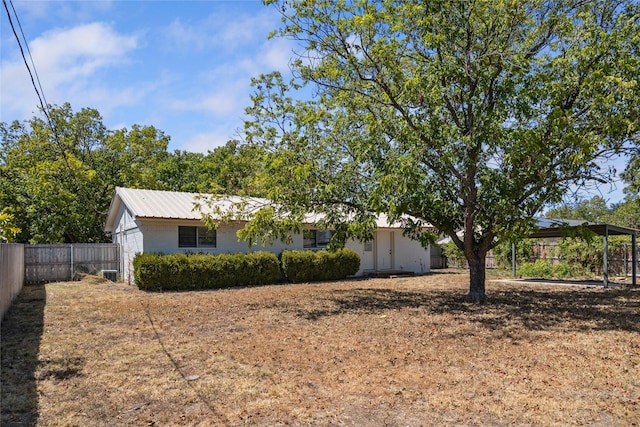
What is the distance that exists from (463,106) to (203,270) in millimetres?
9993

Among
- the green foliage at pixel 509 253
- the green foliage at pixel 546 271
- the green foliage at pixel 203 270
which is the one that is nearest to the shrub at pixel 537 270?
the green foliage at pixel 546 271

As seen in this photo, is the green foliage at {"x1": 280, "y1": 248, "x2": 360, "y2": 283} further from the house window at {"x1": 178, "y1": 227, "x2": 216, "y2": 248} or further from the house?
the house window at {"x1": 178, "y1": 227, "x2": 216, "y2": 248}

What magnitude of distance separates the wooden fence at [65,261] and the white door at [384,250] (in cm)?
1186

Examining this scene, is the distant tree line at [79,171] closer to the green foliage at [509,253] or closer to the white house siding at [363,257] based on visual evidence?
the green foliage at [509,253]

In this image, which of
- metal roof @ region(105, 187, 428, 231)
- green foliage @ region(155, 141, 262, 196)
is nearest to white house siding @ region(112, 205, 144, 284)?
metal roof @ region(105, 187, 428, 231)

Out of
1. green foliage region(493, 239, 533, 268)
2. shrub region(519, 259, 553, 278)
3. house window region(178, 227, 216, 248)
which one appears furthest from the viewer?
green foliage region(493, 239, 533, 268)

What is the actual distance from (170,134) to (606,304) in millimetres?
30966

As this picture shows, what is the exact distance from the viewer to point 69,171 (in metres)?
24.2

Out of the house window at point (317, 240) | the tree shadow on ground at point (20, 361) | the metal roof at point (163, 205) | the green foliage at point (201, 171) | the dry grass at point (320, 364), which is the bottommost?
the dry grass at point (320, 364)

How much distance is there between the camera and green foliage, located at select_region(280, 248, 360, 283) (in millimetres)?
18406

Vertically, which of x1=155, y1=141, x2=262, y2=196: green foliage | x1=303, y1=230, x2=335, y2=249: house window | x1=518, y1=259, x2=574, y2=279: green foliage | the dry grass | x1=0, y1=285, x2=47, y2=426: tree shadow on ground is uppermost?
x1=155, y1=141, x2=262, y2=196: green foliage

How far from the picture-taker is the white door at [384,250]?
75.2 ft

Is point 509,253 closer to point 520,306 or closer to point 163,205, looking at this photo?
point 520,306

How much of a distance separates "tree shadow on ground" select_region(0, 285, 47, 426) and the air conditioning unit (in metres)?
6.36
